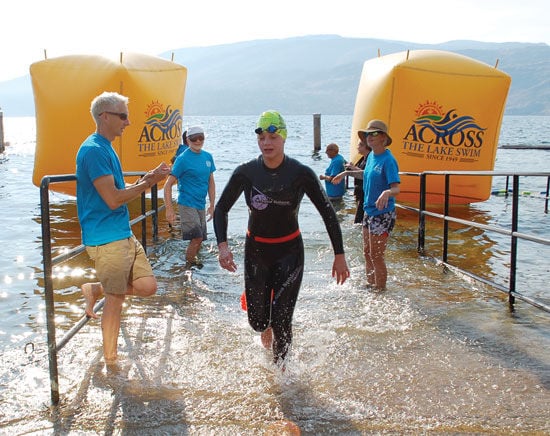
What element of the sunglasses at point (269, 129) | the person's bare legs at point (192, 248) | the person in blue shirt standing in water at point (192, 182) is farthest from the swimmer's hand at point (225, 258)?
the person's bare legs at point (192, 248)

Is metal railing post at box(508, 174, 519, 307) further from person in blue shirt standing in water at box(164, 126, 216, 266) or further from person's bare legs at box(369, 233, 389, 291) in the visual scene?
person in blue shirt standing in water at box(164, 126, 216, 266)

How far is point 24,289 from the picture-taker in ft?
21.3

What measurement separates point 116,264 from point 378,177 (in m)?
3.08

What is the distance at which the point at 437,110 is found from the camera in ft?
34.7

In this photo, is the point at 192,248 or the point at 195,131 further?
the point at 192,248

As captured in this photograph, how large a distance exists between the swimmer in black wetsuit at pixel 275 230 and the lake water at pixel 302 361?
43 cm

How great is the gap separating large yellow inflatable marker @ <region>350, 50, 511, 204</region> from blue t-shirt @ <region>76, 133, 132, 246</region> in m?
7.68

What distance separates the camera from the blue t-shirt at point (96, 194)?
358 centimetres

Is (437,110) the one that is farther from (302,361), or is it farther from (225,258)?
(225,258)

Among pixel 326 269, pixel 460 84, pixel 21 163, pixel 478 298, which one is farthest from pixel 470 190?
pixel 21 163

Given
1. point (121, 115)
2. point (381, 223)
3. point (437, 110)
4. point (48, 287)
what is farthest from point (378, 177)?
point (437, 110)

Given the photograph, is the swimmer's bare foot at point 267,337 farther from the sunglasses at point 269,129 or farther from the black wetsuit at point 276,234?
the sunglasses at point 269,129

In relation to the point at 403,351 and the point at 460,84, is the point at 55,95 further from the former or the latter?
the point at 403,351

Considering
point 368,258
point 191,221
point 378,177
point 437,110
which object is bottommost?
point 368,258
